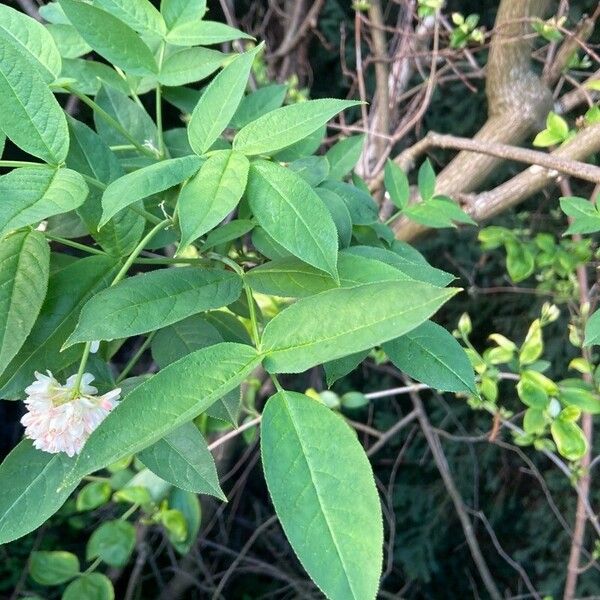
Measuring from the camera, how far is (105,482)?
1.28 metres

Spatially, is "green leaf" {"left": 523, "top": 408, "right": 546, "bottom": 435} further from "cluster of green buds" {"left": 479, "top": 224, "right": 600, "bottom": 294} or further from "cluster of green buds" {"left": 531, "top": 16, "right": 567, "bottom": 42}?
"cluster of green buds" {"left": 531, "top": 16, "right": 567, "bottom": 42}

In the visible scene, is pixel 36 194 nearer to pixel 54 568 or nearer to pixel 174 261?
pixel 174 261

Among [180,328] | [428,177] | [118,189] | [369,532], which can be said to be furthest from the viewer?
[428,177]

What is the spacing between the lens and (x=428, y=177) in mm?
976

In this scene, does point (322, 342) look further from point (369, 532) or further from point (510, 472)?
point (510, 472)

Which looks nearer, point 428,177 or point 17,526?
point 17,526

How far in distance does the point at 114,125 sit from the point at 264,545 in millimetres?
2037

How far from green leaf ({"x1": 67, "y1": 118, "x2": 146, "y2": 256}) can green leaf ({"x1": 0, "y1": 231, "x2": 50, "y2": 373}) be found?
0.05 meters

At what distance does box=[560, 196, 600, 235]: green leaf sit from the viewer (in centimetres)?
76

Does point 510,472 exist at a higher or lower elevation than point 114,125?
lower

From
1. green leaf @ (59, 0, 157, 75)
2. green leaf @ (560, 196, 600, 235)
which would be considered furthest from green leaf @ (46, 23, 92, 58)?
green leaf @ (560, 196, 600, 235)

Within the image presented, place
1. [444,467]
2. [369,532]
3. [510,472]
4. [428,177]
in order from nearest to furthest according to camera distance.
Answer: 1. [369,532]
2. [428,177]
3. [444,467]
4. [510,472]

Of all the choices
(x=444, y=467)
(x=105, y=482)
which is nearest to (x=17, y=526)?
(x=105, y=482)

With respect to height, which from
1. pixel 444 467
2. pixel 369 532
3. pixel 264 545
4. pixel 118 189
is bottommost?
pixel 264 545
